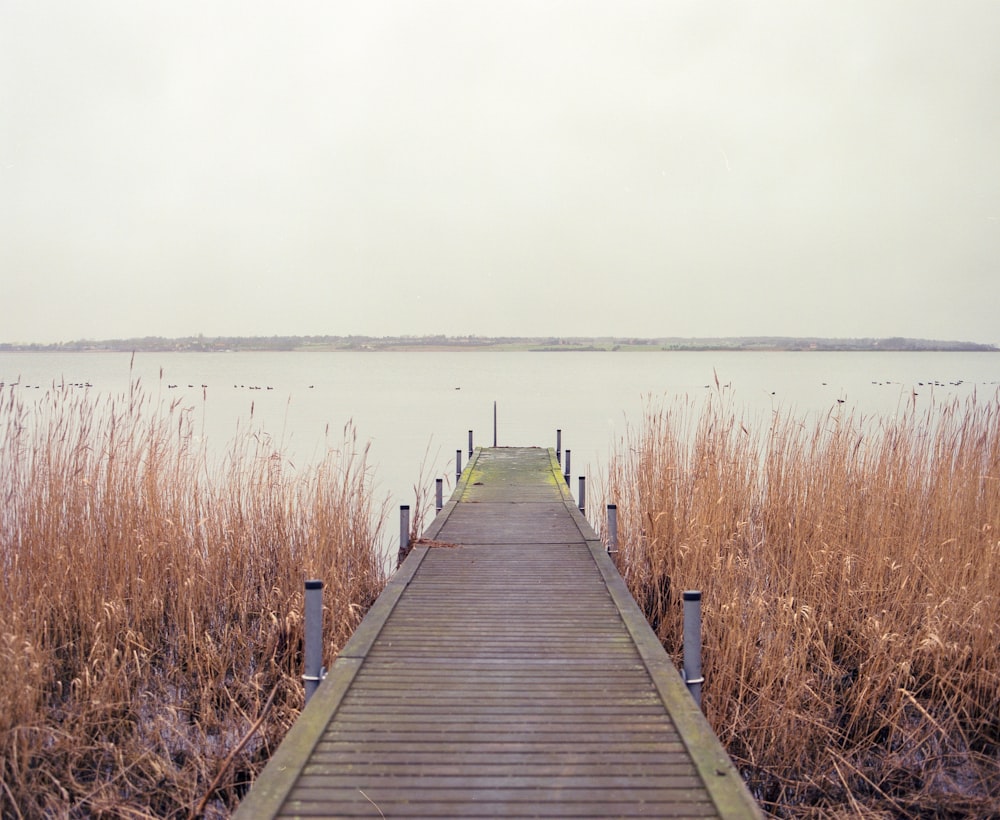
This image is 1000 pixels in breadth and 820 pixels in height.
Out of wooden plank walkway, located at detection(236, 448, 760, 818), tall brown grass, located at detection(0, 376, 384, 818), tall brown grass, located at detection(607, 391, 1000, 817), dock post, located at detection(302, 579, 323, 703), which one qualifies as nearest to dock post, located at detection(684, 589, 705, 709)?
wooden plank walkway, located at detection(236, 448, 760, 818)

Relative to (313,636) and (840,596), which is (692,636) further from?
(840,596)

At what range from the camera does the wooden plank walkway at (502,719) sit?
6.38ft

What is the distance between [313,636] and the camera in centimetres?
282

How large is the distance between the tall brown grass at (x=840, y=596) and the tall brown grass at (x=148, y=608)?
6.08 ft

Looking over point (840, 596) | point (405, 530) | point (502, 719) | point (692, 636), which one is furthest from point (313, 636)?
point (840, 596)

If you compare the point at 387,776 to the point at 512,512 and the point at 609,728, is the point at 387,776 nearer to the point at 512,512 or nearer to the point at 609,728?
the point at 609,728

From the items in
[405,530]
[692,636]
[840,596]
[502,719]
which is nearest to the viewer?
[502,719]

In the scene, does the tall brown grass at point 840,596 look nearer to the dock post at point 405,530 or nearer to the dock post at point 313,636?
the dock post at point 405,530

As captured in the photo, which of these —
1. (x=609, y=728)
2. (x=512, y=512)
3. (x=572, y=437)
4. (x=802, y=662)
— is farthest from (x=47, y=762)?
(x=572, y=437)

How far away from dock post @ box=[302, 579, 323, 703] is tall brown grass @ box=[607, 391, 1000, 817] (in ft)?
5.34

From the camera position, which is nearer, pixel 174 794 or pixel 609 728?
pixel 609 728

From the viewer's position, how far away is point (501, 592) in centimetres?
379

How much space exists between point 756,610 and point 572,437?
1288 cm

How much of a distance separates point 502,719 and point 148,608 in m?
2.35
